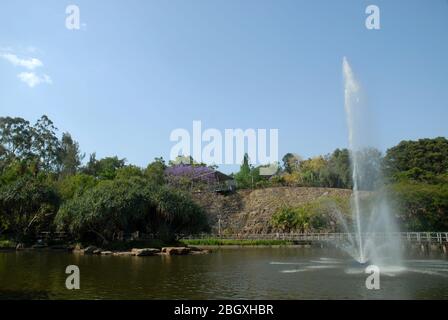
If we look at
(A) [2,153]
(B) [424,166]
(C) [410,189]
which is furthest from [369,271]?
(A) [2,153]

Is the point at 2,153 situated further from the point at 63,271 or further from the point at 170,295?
the point at 170,295

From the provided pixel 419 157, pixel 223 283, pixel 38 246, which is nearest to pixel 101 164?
pixel 38 246

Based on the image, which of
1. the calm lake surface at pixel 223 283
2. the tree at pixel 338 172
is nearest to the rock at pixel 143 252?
the calm lake surface at pixel 223 283

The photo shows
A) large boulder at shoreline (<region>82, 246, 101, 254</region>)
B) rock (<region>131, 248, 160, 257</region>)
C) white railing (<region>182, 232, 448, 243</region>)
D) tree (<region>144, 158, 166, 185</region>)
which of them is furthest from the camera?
tree (<region>144, 158, 166, 185</region>)

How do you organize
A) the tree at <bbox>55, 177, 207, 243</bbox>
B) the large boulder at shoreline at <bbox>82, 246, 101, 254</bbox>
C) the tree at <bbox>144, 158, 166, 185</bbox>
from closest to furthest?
1. the large boulder at shoreline at <bbox>82, 246, 101, 254</bbox>
2. the tree at <bbox>55, 177, 207, 243</bbox>
3. the tree at <bbox>144, 158, 166, 185</bbox>

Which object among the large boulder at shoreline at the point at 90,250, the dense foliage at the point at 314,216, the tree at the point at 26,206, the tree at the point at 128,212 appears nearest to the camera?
the large boulder at shoreline at the point at 90,250

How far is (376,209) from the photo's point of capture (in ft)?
143

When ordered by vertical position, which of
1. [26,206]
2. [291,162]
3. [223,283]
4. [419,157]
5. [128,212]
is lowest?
[223,283]

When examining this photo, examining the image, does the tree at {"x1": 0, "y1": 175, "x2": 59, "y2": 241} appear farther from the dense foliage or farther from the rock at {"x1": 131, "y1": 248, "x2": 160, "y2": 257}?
the dense foliage

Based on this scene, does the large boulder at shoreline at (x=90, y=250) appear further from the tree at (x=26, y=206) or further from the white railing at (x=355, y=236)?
the white railing at (x=355, y=236)

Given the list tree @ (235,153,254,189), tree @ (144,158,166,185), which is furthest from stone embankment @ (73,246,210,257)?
tree @ (235,153,254,189)

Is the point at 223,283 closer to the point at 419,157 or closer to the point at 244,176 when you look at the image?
the point at 419,157

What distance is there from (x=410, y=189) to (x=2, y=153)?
59.0m
